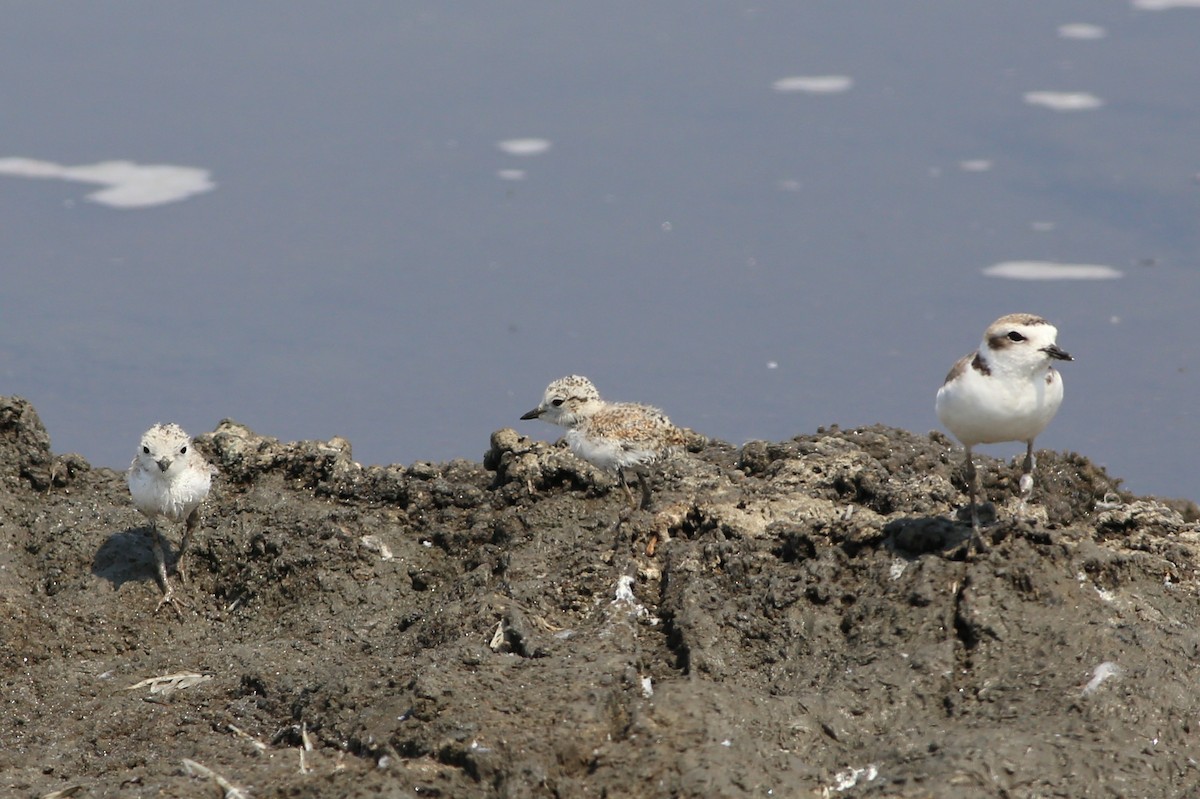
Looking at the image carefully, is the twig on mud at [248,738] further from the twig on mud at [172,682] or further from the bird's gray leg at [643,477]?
the bird's gray leg at [643,477]

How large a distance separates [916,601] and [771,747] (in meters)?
1.21

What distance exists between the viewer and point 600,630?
6.68 metres

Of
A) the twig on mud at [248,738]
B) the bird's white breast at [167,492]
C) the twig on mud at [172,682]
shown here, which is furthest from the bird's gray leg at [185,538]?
the twig on mud at [248,738]

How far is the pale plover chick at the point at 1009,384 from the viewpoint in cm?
708

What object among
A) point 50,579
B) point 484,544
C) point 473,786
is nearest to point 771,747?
point 473,786

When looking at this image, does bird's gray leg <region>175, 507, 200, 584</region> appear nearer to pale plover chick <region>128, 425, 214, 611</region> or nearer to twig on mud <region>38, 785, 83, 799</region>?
pale plover chick <region>128, 425, 214, 611</region>

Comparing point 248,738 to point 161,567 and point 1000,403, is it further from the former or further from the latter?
point 1000,403

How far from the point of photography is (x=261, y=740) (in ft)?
21.2

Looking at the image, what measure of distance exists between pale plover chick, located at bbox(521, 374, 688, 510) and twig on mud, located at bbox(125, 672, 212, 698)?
2.56m

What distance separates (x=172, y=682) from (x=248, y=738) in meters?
1.05

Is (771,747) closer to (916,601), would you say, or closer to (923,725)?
(923,725)

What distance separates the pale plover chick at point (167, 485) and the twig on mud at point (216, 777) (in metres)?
2.52

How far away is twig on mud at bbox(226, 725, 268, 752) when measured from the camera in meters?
6.29

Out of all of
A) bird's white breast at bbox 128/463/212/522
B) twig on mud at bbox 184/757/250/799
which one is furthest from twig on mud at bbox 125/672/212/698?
bird's white breast at bbox 128/463/212/522
